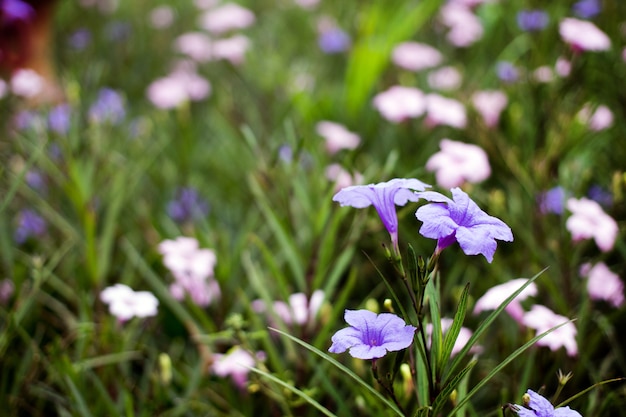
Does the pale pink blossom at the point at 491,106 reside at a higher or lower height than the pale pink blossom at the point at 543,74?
lower

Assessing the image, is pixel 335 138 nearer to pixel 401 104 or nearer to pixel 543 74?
pixel 401 104

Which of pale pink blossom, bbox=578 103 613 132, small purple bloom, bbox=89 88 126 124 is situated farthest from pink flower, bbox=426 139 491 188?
small purple bloom, bbox=89 88 126 124

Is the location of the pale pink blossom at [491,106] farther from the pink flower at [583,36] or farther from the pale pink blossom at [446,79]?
the pink flower at [583,36]

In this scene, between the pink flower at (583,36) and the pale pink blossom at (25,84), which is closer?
the pink flower at (583,36)

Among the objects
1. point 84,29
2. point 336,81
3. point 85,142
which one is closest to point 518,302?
point 85,142

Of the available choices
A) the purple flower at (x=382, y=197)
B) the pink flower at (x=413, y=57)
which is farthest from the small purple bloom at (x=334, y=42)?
the purple flower at (x=382, y=197)

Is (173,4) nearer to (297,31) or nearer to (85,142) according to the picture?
(297,31)
